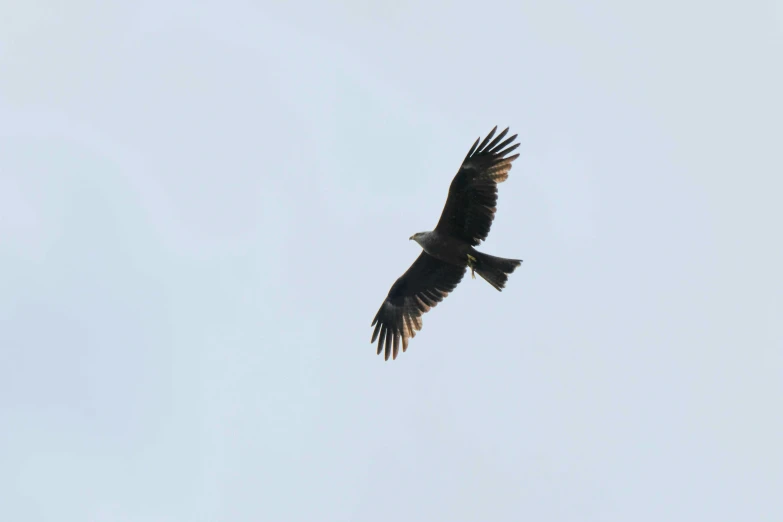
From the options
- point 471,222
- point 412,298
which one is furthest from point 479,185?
point 412,298

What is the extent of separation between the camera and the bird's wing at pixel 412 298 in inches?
773

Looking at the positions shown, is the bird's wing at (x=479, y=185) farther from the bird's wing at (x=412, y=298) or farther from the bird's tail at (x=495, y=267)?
the bird's wing at (x=412, y=298)

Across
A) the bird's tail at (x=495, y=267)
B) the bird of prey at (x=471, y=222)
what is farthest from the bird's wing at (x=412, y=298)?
the bird's tail at (x=495, y=267)

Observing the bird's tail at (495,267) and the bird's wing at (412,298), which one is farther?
the bird's wing at (412,298)

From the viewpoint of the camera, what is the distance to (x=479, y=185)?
18094 mm

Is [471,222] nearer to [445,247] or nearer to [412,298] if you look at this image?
[445,247]

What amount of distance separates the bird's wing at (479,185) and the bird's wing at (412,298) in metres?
1.47

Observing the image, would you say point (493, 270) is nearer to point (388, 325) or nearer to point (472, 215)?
point (472, 215)

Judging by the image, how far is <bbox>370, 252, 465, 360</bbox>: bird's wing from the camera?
64.4ft

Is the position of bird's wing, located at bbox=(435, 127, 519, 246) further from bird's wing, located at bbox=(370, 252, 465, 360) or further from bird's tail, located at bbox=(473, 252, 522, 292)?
bird's wing, located at bbox=(370, 252, 465, 360)

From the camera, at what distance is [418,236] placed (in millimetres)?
18891

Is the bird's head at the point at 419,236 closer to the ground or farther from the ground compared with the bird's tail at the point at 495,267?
farther from the ground

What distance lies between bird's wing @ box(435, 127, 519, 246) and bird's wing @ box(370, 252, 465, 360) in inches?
58.0

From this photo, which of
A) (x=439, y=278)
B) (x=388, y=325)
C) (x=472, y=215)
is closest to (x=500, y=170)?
(x=472, y=215)
